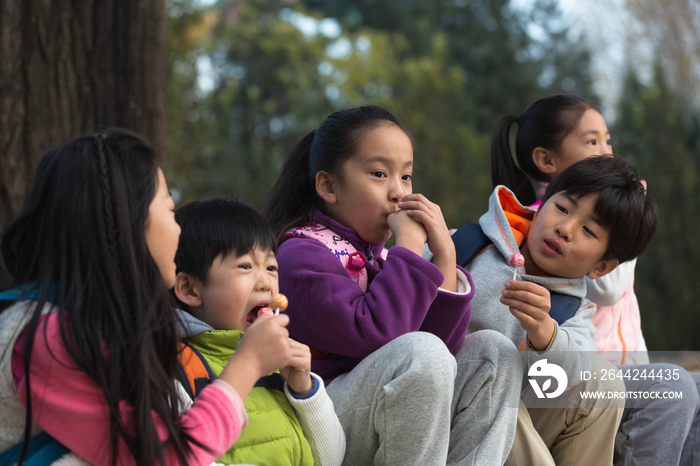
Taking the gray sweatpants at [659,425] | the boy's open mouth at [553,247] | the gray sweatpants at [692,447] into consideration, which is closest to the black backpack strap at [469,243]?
the boy's open mouth at [553,247]

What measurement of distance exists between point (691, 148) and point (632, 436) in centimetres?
744

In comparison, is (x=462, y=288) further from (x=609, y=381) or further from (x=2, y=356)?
(x=2, y=356)

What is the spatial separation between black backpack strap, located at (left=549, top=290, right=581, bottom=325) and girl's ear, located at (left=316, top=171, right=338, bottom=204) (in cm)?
88

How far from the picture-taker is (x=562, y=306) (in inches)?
91.4

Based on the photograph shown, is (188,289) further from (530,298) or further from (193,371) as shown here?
(530,298)

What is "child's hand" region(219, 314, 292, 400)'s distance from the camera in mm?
1448

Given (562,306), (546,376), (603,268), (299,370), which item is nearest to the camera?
(299,370)

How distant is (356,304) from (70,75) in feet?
6.68

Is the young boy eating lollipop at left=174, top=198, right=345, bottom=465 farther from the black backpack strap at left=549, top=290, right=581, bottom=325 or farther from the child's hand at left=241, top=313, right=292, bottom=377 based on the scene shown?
the black backpack strap at left=549, top=290, right=581, bottom=325

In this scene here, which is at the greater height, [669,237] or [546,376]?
[546,376]

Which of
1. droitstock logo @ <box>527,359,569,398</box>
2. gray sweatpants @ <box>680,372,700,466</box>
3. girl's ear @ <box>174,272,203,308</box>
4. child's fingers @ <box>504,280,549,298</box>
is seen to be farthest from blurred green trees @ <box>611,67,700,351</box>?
girl's ear @ <box>174,272,203,308</box>

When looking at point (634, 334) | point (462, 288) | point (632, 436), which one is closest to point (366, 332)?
point (462, 288)

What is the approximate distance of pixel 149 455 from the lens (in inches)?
51.4

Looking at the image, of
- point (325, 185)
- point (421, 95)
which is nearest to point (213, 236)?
point (325, 185)
